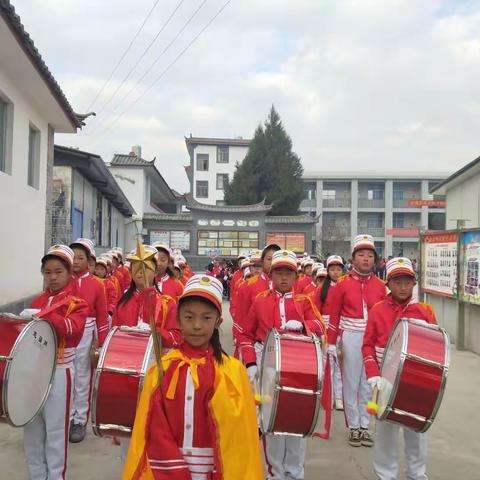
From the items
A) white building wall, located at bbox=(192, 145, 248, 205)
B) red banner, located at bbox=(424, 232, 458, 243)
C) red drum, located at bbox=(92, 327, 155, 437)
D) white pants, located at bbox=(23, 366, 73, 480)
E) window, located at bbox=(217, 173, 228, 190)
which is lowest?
white pants, located at bbox=(23, 366, 73, 480)

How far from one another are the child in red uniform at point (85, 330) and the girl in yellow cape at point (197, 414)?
93.1 inches

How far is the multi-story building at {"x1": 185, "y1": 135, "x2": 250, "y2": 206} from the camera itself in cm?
5356

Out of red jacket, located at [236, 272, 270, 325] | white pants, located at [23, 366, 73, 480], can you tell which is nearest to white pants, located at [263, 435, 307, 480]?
red jacket, located at [236, 272, 270, 325]

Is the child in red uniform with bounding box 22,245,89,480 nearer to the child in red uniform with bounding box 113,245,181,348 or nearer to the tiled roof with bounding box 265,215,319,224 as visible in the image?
the child in red uniform with bounding box 113,245,181,348

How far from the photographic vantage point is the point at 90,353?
17.4ft

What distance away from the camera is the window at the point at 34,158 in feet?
32.6

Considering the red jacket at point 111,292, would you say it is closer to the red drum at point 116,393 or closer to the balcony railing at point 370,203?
the red drum at point 116,393

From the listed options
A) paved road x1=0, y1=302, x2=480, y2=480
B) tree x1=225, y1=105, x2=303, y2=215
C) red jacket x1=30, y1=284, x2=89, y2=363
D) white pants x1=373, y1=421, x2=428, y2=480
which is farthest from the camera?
tree x1=225, y1=105, x2=303, y2=215

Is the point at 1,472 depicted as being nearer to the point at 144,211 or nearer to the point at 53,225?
the point at 53,225

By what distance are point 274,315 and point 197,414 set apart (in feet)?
5.87

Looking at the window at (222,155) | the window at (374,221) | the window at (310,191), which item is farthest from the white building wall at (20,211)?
the window at (374,221)

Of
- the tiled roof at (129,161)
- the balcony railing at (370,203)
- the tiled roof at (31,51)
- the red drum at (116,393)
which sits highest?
the balcony railing at (370,203)

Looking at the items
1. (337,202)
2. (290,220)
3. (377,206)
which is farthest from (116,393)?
(377,206)

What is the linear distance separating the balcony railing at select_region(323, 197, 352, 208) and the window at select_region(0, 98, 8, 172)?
148 feet
